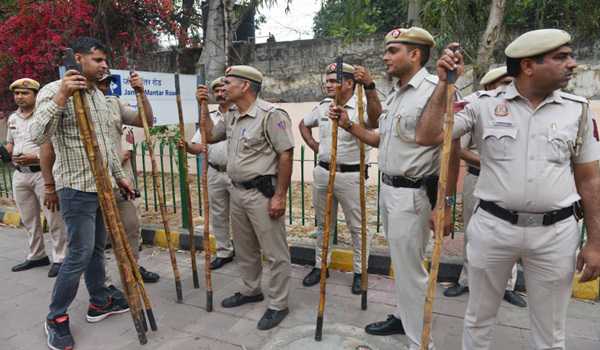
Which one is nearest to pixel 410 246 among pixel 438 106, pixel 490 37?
pixel 438 106

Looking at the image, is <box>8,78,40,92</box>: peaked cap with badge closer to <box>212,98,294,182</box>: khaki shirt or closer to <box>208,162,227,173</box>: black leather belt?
<box>208,162,227,173</box>: black leather belt

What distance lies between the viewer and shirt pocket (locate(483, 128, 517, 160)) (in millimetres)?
2031

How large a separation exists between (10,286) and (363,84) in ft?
12.7

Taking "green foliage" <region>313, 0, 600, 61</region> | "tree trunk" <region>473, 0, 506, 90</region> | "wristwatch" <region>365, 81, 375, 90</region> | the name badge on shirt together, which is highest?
"green foliage" <region>313, 0, 600, 61</region>

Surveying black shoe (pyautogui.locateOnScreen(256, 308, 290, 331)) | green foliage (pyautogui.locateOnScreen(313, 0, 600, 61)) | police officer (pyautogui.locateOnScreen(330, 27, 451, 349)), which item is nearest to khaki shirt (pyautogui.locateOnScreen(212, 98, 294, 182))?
police officer (pyautogui.locateOnScreen(330, 27, 451, 349))

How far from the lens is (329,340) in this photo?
2.88 m

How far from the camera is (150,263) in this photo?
450cm

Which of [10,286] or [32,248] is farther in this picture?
[32,248]

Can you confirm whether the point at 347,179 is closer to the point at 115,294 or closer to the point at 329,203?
the point at 329,203

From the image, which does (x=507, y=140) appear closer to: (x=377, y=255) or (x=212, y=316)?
(x=377, y=255)

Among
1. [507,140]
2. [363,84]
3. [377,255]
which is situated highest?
[363,84]

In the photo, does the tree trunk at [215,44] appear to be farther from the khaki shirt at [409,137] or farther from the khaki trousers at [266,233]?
the khaki shirt at [409,137]

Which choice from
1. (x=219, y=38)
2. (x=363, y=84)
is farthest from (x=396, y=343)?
(x=219, y=38)

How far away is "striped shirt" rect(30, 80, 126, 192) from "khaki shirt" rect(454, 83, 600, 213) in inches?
99.0
